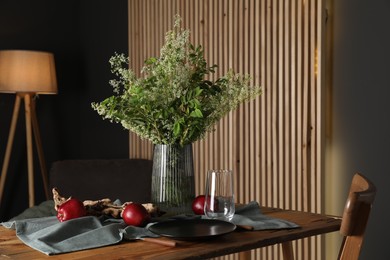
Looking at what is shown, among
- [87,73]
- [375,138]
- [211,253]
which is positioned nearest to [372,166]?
[375,138]

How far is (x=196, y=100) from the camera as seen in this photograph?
72.9 inches

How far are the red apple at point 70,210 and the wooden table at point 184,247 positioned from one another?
6.4 inches

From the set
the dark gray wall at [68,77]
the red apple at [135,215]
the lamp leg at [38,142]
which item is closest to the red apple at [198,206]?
the red apple at [135,215]

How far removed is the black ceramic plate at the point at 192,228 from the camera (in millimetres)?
1521

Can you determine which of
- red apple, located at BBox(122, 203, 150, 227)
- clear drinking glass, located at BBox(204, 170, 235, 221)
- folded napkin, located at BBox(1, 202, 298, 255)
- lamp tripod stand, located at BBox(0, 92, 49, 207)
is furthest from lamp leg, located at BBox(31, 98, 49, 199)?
clear drinking glass, located at BBox(204, 170, 235, 221)

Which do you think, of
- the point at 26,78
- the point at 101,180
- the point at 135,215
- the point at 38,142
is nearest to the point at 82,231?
the point at 135,215

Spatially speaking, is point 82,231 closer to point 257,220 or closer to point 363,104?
point 257,220

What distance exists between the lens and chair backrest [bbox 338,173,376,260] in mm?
1353

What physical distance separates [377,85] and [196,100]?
4.92ft

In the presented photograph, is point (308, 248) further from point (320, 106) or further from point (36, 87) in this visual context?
point (36, 87)

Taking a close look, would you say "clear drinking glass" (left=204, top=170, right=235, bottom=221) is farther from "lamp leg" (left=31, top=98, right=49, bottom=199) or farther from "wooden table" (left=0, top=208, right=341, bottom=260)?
"lamp leg" (left=31, top=98, right=49, bottom=199)

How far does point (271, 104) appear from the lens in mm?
3393

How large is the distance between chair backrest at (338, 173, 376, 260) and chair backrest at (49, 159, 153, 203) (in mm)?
2510

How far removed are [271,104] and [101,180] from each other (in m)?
1.35
